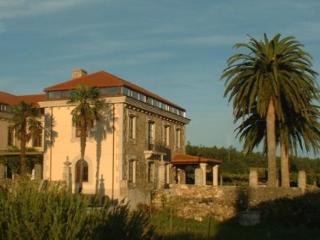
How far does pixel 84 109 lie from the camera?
4216 cm

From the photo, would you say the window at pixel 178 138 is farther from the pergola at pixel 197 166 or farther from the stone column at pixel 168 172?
the stone column at pixel 168 172

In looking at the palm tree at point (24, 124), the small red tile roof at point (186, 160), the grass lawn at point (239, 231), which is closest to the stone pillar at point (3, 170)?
the palm tree at point (24, 124)

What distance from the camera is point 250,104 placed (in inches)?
1437

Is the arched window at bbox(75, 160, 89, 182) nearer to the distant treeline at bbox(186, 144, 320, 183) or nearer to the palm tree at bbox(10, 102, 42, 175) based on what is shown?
the palm tree at bbox(10, 102, 42, 175)

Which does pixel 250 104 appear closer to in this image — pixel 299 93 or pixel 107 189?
pixel 299 93

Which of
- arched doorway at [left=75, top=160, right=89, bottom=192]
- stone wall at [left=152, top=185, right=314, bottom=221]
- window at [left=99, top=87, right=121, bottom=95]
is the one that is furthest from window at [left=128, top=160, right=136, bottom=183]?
stone wall at [left=152, top=185, right=314, bottom=221]

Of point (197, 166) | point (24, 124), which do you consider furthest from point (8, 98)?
point (197, 166)

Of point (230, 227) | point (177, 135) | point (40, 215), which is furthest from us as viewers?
point (177, 135)

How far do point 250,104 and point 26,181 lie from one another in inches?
1085

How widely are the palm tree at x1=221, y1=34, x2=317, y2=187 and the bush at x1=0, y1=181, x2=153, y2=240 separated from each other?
26.8 m

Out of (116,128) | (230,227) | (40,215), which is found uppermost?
(116,128)

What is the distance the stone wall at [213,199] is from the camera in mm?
35281

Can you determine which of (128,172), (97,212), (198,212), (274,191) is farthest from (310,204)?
(97,212)

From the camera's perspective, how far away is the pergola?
43844 mm
